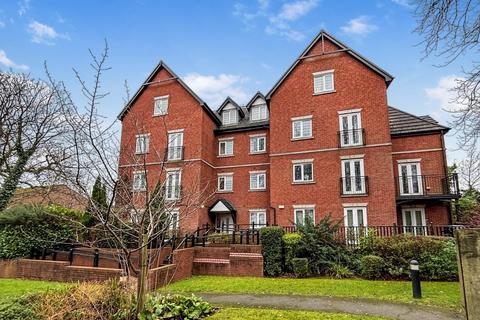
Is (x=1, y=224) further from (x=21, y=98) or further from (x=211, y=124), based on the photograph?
(x=211, y=124)

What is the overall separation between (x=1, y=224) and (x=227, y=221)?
45.8ft

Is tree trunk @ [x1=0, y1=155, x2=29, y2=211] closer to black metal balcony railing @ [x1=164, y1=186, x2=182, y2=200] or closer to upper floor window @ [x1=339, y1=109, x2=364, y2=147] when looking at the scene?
black metal balcony railing @ [x1=164, y1=186, x2=182, y2=200]

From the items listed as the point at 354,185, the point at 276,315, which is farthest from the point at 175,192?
the point at 354,185

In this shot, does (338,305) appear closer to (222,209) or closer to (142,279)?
(142,279)

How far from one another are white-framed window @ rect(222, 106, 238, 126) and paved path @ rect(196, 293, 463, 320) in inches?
718

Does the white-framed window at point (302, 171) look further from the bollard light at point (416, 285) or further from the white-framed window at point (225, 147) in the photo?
the bollard light at point (416, 285)

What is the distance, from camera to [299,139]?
814 inches

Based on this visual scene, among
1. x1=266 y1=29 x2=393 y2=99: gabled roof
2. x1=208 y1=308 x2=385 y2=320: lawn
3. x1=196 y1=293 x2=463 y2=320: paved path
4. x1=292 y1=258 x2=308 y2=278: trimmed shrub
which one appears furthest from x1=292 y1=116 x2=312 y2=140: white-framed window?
x1=208 y1=308 x2=385 y2=320: lawn

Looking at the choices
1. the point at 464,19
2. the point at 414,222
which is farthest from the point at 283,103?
the point at 464,19

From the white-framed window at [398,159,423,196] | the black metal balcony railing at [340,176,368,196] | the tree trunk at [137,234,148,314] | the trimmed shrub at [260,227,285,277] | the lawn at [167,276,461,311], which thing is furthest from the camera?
the white-framed window at [398,159,423,196]

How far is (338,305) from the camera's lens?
25.0ft

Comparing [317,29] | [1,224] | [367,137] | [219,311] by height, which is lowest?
[219,311]

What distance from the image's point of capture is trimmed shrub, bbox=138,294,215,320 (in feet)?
18.4

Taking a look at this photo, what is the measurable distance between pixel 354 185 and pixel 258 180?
7082mm
